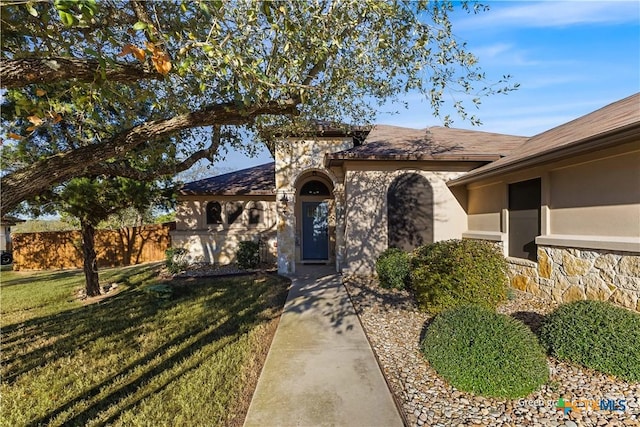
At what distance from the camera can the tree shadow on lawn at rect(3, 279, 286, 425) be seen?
367cm

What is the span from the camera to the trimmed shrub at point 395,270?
7.96 meters

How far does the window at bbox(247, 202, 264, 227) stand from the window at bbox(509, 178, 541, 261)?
382 inches

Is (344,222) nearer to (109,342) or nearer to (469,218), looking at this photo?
(469,218)

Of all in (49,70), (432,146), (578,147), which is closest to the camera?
(49,70)

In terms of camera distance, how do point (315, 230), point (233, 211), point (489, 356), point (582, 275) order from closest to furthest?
1. point (489, 356)
2. point (582, 275)
3. point (315, 230)
4. point (233, 211)

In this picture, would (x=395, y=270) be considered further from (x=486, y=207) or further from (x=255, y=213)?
(x=255, y=213)

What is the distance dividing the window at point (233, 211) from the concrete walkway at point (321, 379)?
26.9 feet

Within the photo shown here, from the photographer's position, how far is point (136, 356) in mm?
4605

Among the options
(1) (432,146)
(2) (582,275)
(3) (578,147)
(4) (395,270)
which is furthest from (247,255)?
(3) (578,147)

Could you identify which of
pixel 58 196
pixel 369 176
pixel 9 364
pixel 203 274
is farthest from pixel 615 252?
pixel 58 196

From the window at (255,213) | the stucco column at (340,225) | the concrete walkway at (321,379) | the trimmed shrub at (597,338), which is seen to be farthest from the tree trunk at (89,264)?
the trimmed shrub at (597,338)

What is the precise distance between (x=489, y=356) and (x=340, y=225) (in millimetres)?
7370

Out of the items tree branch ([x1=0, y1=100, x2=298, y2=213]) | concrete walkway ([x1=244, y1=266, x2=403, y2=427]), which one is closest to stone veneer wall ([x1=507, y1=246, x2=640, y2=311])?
concrete walkway ([x1=244, y1=266, x2=403, y2=427])

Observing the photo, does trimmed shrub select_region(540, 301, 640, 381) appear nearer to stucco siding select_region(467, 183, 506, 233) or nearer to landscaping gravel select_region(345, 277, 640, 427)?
landscaping gravel select_region(345, 277, 640, 427)
